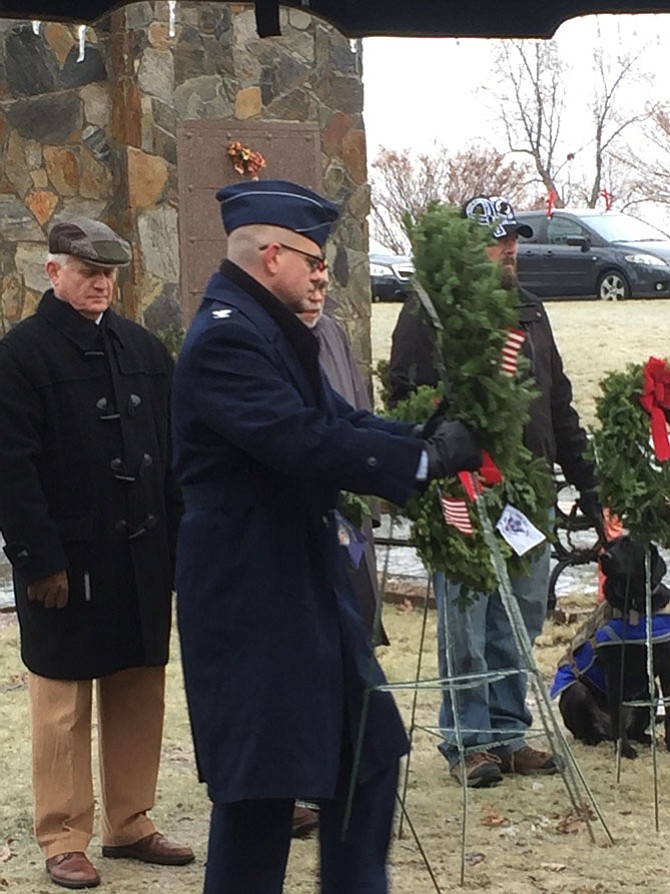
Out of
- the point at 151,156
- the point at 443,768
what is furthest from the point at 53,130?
the point at 443,768

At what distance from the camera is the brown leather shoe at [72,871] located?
5.18 meters

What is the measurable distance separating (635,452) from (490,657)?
41.2 inches

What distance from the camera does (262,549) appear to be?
150 inches

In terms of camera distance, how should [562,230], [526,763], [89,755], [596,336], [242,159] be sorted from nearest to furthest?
[89,755] → [526,763] → [242,159] → [596,336] → [562,230]

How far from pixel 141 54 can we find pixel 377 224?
31.4 metres

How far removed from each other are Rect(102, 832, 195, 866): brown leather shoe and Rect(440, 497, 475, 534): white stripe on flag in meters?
1.43

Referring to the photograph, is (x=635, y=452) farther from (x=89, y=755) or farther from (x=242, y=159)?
(x=242, y=159)

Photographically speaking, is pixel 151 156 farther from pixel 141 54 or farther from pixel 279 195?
pixel 279 195

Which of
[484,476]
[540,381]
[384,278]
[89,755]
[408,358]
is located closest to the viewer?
[484,476]

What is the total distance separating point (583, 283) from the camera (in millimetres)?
24703

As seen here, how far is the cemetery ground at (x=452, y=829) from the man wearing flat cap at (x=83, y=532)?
0.24 m

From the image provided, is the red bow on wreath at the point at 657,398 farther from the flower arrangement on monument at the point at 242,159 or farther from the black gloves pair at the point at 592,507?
the flower arrangement on monument at the point at 242,159

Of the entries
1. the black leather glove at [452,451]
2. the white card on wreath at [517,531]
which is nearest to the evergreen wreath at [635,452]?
the white card on wreath at [517,531]

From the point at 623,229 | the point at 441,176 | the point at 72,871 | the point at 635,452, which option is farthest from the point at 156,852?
the point at 441,176
